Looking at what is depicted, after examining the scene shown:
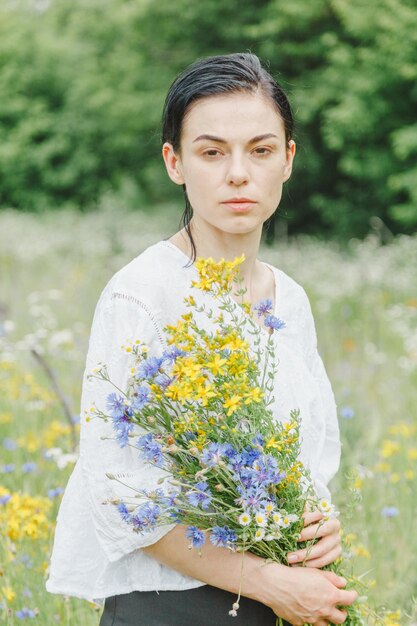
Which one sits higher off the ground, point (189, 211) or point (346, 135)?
point (189, 211)

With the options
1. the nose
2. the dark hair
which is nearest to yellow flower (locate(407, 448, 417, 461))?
the dark hair

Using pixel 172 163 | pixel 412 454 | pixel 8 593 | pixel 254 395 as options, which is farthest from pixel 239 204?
pixel 412 454

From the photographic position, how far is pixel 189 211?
5.50 ft

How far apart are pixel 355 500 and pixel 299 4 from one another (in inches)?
423

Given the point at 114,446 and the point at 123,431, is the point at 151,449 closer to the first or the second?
the point at 123,431

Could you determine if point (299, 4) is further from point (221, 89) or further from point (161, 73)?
point (221, 89)

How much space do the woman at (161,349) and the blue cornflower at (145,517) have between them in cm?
12

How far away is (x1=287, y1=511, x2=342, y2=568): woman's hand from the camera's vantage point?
1.35m

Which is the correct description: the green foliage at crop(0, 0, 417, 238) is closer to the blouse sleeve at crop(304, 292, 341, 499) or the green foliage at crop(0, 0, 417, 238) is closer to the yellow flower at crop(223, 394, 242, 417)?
the blouse sleeve at crop(304, 292, 341, 499)

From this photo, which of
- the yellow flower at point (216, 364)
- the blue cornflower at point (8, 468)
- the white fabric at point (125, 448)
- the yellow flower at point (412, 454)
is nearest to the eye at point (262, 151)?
the white fabric at point (125, 448)

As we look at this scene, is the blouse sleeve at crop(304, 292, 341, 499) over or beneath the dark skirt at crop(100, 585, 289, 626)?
over

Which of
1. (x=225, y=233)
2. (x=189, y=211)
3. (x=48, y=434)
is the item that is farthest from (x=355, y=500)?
(x=48, y=434)

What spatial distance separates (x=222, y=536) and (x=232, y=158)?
2.20ft

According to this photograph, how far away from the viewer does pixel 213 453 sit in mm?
1193
